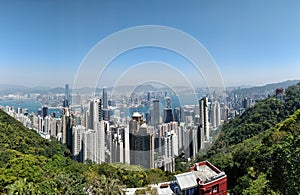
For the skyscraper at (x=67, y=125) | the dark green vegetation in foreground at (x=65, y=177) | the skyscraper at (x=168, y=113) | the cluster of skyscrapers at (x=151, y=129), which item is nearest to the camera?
the skyscraper at (x=168, y=113)

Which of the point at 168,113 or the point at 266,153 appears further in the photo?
the point at 266,153

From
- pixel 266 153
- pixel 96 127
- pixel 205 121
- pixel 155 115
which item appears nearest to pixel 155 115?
pixel 155 115

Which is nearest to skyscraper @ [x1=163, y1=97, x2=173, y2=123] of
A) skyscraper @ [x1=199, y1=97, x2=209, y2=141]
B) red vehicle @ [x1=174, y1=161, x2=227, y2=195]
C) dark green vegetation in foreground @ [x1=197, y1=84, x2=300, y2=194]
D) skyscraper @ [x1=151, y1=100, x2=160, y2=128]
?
skyscraper @ [x1=151, y1=100, x2=160, y2=128]

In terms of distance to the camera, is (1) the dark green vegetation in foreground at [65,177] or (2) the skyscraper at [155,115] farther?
(1) the dark green vegetation in foreground at [65,177]

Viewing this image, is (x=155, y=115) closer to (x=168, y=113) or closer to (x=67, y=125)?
(x=168, y=113)

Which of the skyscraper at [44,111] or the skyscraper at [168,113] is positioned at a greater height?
the skyscraper at [168,113]

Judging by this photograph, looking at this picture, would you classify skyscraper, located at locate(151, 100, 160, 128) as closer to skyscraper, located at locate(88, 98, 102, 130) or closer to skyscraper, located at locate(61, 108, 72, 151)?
skyscraper, located at locate(88, 98, 102, 130)

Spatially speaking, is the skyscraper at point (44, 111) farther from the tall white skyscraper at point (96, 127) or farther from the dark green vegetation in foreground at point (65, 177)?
the tall white skyscraper at point (96, 127)

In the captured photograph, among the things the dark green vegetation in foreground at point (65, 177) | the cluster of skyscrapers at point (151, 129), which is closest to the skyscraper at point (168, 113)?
the cluster of skyscrapers at point (151, 129)

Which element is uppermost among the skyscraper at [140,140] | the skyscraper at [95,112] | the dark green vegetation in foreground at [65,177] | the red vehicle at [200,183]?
the skyscraper at [95,112]
